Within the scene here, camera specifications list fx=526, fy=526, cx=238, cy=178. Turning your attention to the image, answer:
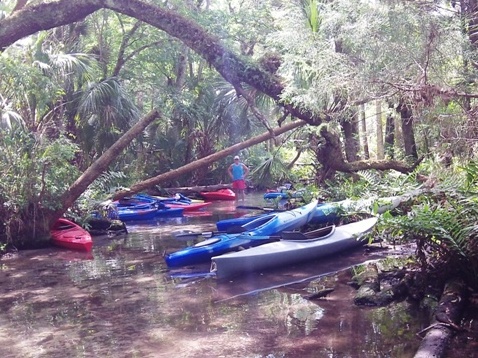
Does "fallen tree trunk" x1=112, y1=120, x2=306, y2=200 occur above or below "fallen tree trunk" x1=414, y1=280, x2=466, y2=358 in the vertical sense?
above

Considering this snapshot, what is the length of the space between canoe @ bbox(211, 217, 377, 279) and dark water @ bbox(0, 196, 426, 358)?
0.15 metres

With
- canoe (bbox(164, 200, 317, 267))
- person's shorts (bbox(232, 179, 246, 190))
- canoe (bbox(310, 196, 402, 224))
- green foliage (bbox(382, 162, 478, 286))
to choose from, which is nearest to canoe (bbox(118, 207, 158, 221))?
person's shorts (bbox(232, 179, 246, 190))

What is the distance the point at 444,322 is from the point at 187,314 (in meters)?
2.81

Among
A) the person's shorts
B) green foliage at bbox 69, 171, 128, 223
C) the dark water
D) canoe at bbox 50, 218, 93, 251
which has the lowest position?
the dark water

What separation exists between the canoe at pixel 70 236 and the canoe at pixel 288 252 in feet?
12.5

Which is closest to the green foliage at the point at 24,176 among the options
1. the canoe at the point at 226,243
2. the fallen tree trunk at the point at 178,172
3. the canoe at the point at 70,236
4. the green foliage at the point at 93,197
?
the canoe at the point at 70,236

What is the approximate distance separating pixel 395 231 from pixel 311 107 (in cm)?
459

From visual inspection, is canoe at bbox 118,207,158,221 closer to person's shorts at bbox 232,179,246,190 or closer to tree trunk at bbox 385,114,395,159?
person's shorts at bbox 232,179,246,190

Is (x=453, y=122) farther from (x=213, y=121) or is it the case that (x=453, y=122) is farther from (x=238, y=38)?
(x=213, y=121)

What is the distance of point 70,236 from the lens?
1079cm

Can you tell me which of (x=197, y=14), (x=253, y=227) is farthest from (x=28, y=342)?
(x=197, y=14)

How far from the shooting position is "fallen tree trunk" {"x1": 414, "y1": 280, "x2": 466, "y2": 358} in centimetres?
409

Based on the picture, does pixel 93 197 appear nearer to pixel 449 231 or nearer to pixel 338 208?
pixel 338 208

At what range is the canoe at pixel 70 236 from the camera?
10555 mm
